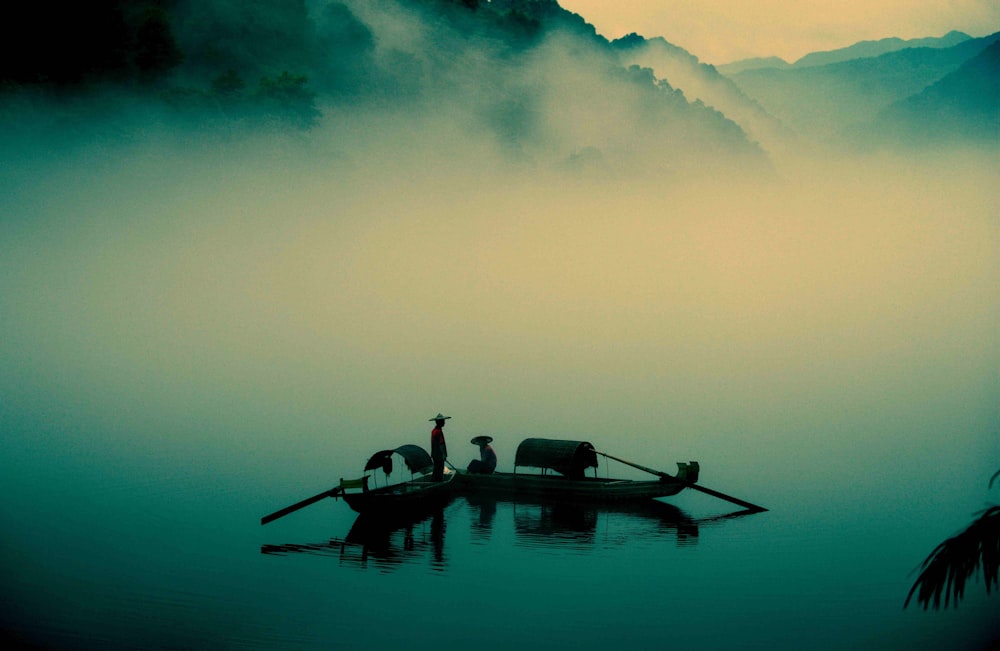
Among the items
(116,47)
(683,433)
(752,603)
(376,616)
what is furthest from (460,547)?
(116,47)

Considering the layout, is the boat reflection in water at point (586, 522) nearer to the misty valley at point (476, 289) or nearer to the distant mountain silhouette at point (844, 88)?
Answer: the misty valley at point (476, 289)

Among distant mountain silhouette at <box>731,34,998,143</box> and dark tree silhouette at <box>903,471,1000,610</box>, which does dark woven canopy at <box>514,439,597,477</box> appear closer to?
dark tree silhouette at <box>903,471,1000,610</box>

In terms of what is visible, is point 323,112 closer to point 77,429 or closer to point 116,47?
point 116,47

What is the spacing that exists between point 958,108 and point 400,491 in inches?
1678

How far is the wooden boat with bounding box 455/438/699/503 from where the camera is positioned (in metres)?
15.0

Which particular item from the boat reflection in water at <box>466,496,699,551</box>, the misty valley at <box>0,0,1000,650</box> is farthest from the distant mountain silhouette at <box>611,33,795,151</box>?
the boat reflection in water at <box>466,496,699,551</box>

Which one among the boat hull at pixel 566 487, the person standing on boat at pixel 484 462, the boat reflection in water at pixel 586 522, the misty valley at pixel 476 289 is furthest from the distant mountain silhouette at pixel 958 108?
the person standing on boat at pixel 484 462

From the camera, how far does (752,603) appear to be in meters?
10.8

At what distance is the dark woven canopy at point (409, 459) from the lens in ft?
48.8

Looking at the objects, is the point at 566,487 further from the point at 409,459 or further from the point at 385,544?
the point at 385,544

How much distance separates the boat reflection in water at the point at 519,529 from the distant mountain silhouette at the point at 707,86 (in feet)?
142

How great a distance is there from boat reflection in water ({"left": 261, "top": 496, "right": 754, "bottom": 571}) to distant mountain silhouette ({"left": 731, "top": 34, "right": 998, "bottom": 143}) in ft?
129

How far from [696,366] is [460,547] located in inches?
1396

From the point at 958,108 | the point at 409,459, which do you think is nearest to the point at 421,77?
the point at 958,108
